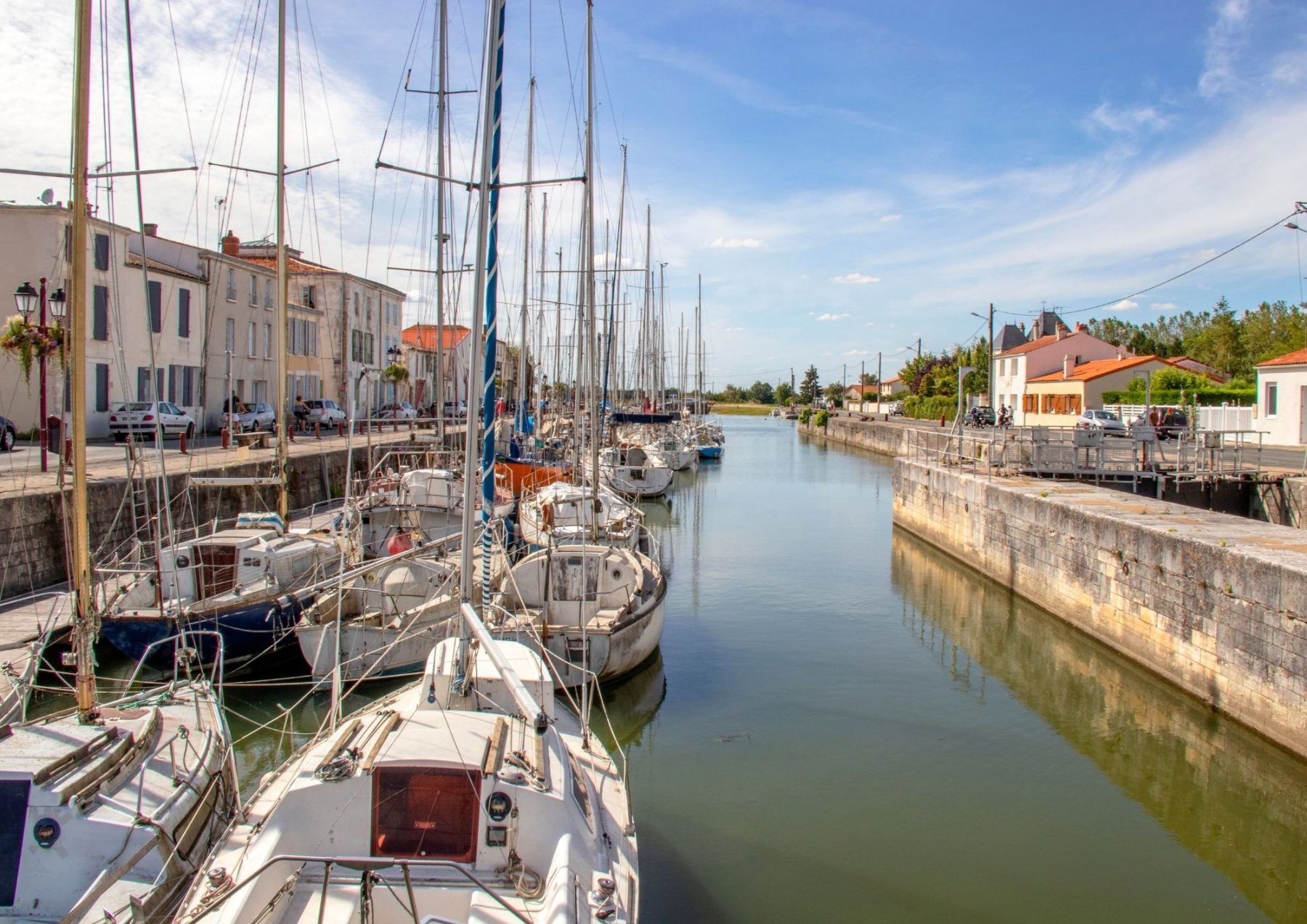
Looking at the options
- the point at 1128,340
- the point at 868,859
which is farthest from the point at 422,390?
the point at 1128,340

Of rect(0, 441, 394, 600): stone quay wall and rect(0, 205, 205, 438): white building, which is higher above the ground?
rect(0, 205, 205, 438): white building

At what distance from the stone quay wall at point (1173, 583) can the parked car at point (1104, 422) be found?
13834 mm

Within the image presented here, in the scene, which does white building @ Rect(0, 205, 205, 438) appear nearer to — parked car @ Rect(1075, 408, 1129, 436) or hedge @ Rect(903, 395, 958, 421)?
parked car @ Rect(1075, 408, 1129, 436)

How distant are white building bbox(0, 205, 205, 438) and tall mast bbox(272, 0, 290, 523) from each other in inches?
396

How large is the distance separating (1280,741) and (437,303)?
1552 cm

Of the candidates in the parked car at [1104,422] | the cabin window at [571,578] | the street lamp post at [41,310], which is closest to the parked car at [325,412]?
the street lamp post at [41,310]

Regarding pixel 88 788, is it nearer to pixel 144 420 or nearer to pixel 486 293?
pixel 486 293

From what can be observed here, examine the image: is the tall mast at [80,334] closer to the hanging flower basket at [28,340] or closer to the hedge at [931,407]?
the hanging flower basket at [28,340]

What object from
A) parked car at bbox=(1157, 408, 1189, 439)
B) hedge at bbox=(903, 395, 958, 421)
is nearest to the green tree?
hedge at bbox=(903, 395, 958, 421)

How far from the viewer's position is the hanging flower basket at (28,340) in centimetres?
1742

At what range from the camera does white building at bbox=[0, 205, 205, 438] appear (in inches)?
1050

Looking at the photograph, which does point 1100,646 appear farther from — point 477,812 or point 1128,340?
point 1128,340

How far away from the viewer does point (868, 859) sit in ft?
29.8

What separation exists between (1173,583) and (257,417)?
1231 inches
